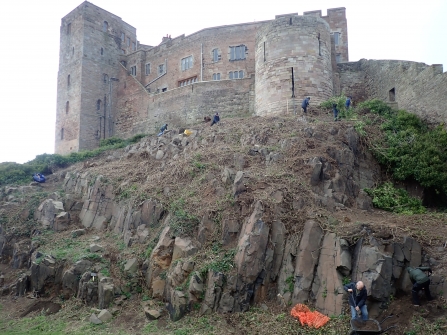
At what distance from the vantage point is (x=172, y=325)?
12352 millimetres

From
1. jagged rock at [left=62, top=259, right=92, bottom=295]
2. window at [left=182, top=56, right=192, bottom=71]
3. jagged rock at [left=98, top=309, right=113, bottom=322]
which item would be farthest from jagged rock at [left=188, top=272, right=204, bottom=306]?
window at [left=182, top=56, right=192, bottom=71]

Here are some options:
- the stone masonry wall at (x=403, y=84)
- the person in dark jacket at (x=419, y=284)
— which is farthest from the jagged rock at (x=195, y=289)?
the stone masonry wall at (x=403, y=84)

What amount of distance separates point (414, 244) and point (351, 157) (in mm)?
6170

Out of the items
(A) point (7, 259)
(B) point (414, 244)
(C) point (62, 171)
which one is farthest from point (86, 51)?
(B) point (414, 244)

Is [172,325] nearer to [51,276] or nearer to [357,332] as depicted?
[357,332]

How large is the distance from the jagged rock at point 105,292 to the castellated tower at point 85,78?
25278 millimetres

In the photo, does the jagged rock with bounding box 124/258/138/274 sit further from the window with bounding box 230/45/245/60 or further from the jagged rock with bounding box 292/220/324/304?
the window with bounding box 230/45/245/60

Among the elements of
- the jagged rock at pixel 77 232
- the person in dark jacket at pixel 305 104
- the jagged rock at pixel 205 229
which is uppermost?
the person in dark jacket at pixel 305 104

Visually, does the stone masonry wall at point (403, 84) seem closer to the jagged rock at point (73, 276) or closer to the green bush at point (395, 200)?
the green bush at point (395, 200)

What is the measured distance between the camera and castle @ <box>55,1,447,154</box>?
2527 centimetres

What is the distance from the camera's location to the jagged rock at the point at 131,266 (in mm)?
15023

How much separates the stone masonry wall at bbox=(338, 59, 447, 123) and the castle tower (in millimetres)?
3526

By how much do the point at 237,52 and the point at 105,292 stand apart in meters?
27.6

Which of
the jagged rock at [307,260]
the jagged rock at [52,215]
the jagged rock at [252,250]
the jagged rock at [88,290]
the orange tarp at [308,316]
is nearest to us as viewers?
the orange tarp at [308,316]
